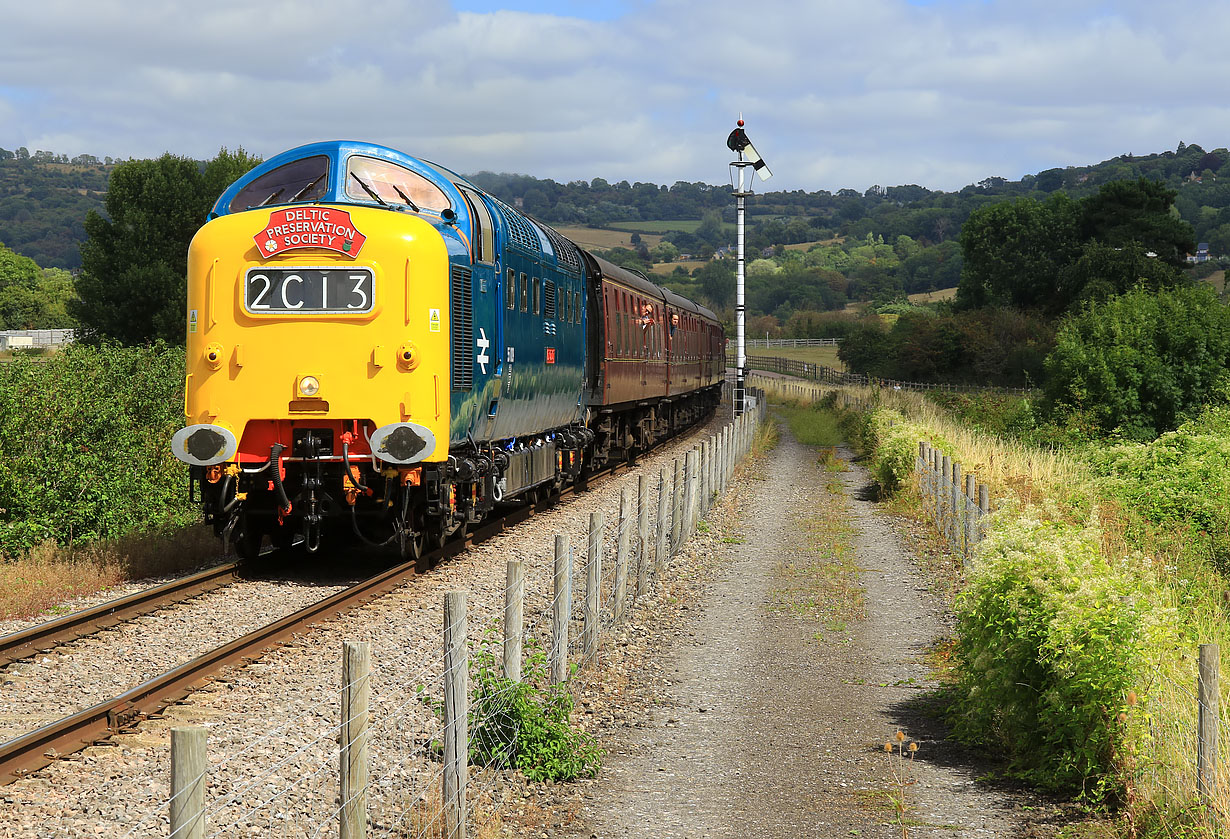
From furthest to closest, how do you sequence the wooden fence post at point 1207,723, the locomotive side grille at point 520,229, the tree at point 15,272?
1. the tree at point 15,272
2. the locomotive side grille at point 520,229
3. the wooden fence post at point 1207,723

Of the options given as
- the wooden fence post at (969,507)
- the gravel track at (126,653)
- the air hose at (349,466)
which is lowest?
the gravel track at (126,653)

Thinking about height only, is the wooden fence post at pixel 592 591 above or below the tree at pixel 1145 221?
below

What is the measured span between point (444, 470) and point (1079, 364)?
2687cm

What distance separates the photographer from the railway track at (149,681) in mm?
6766

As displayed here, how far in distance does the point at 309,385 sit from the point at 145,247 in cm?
3998

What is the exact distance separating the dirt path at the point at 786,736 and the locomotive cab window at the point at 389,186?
524cm

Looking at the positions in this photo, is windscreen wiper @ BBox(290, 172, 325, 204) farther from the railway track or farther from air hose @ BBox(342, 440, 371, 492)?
the railway track

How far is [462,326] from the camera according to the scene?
1284 cm

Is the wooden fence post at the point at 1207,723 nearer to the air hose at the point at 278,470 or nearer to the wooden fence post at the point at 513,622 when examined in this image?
the wooden fence post at the point at 513,622

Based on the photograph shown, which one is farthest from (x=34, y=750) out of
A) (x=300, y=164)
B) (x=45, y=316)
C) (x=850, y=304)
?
(x=850, y=304)

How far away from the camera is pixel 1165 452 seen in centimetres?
2225

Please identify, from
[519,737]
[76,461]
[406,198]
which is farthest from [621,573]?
[76,461]

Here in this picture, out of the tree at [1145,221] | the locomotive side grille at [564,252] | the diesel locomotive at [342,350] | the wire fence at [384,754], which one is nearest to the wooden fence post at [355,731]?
the wire fence at [384,754]

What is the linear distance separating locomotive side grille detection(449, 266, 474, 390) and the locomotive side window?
168 centimetres
